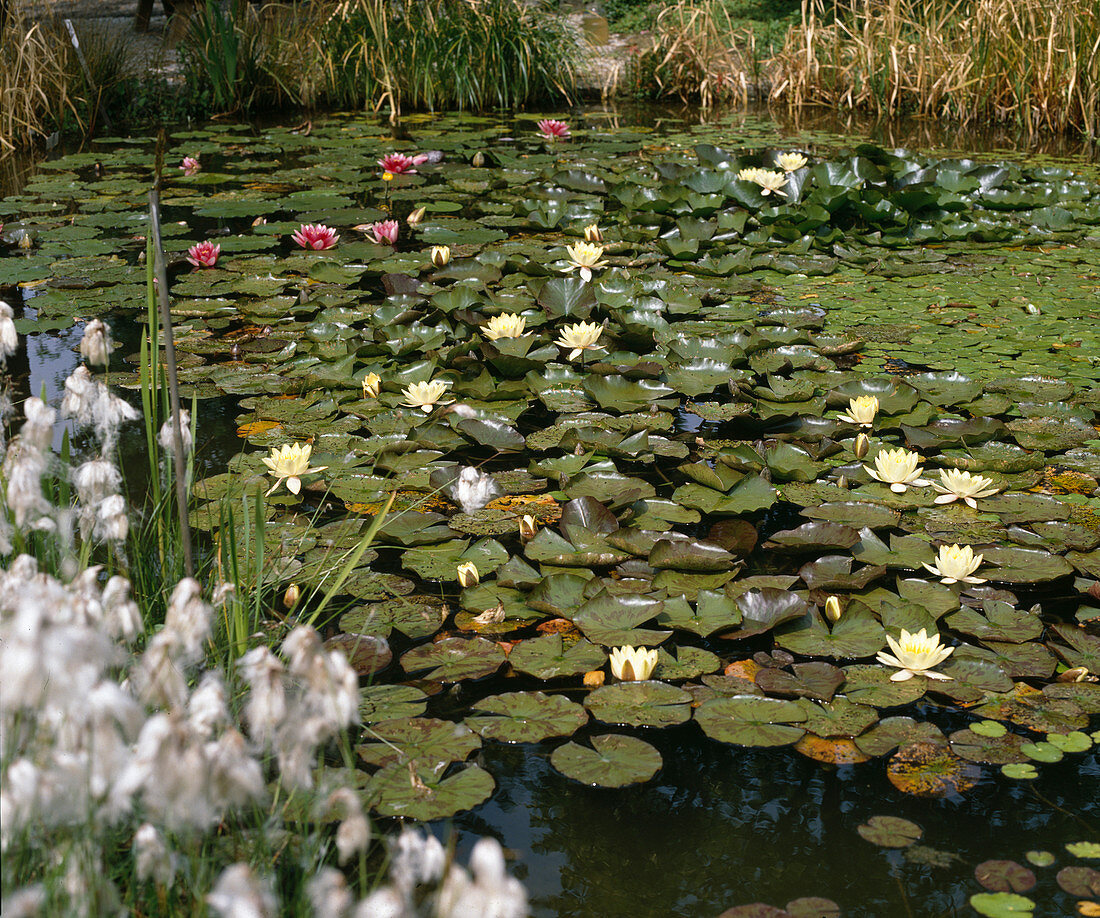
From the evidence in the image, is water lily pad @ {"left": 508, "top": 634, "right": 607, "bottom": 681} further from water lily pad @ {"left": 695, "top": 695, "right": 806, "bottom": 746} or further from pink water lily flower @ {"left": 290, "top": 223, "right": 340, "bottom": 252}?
pink water lily flower @ {"left": 290, "top": 223, "right": 340, "bottom": 252}

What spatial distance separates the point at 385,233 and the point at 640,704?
2836 millimetres

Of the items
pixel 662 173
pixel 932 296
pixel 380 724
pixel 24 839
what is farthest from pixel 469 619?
pixel 662 173

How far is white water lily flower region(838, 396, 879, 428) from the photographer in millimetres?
2538

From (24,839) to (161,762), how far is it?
0.32 meters

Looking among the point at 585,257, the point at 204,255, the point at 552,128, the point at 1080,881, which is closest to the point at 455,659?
the point at 1080,881

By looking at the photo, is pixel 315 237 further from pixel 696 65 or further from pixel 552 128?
pixel 696 65

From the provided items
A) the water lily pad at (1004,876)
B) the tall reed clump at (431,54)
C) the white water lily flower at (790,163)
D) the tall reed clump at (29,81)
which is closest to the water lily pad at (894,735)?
the water lily pad at (1004,876)

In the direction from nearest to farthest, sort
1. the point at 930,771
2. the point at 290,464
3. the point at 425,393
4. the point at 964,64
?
the point at 930,771
the point at 290,464
the point at 425,393
the point at 964,64

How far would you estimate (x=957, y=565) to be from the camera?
1.92 metres

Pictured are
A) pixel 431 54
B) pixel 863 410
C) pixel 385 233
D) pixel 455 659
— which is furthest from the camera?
pixel 431 54

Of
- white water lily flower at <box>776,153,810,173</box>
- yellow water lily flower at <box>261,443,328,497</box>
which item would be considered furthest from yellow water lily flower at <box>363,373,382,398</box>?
white water lily flower at <box>776,153,810,173</box>

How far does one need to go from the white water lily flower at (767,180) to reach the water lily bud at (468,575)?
2991 mm

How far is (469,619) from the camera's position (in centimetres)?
191

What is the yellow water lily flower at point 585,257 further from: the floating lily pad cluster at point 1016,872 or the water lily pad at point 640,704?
the floating lily pad cluster at point 1016,872
